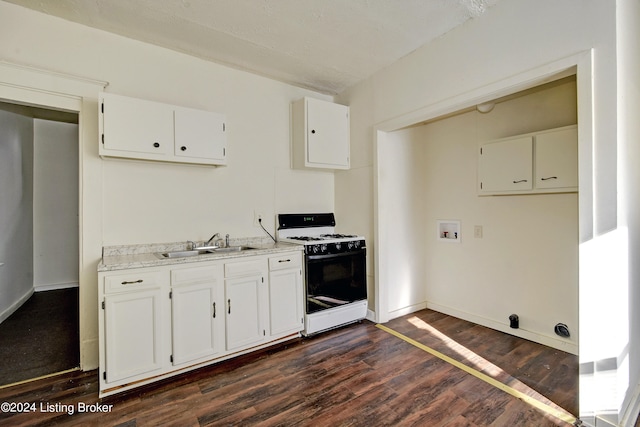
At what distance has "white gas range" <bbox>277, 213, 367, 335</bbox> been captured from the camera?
3135mm

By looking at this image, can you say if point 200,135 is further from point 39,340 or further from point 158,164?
point 39,340

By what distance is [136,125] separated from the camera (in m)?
2.51

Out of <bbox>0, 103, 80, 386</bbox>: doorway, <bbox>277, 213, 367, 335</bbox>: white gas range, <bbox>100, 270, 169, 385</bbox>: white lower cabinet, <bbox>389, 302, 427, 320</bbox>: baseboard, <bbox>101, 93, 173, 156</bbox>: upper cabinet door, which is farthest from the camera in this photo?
<bbox>389, 302, 427, 320</bbox>: baseboard

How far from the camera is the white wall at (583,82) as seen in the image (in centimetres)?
176

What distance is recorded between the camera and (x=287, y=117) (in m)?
3.66

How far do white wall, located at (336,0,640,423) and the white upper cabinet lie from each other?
1051 mm

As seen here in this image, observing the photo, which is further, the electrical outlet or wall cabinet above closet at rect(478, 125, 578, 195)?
the electrical outlet

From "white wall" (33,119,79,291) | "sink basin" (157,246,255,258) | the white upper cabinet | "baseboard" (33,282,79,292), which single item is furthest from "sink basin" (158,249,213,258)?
"baseboard" (33,282,79,292)

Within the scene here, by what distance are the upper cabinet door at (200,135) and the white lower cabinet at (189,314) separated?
1009mm

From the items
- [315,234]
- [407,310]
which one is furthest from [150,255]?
[407,310]

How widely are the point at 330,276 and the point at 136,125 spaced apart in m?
2.28

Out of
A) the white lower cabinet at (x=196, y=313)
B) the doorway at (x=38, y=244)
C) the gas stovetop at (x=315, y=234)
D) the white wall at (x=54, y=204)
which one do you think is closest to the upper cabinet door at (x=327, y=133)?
the gas stovetop at (x=315, y=234)

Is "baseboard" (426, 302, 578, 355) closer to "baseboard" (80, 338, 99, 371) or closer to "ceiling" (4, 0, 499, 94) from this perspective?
"ceiling" (4, 0, 499, 94)

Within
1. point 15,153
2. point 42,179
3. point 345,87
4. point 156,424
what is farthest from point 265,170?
point 42,179
